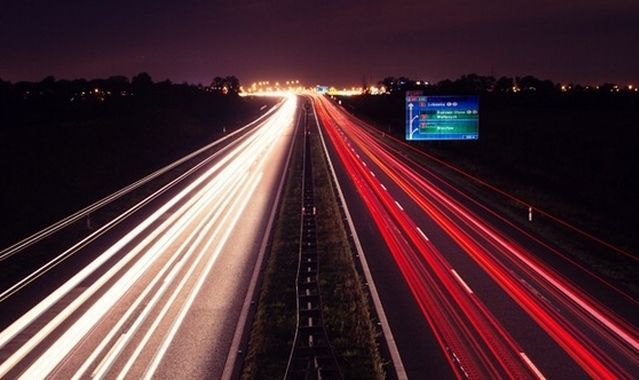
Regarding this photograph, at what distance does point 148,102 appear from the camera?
105 meters

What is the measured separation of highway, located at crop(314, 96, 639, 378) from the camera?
48.3 feet

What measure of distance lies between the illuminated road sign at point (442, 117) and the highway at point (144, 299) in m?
17.9

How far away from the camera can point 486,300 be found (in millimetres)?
18656

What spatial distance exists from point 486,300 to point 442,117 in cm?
2931

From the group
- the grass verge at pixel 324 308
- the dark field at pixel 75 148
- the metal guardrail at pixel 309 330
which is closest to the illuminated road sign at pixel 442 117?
the grass verge at pixel 324 308

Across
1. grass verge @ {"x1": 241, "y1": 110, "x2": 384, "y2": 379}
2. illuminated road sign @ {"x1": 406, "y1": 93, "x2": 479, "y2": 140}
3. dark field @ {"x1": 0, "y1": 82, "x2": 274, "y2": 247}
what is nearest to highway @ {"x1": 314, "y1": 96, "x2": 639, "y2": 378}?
grass verge @ {"x1": 241, "y1": 110, "x2": 384, "y2": 379}

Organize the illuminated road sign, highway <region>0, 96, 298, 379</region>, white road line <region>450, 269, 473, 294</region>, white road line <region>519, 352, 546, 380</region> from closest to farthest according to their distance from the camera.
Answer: white road line <region>519, 352, 546, 380</region> < highway <region>0, 96, 298, 379</region> < white road line <region>450, 269, 473, 294</region> < the illuminated road sign

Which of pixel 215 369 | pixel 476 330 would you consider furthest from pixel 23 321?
pixel 476 330

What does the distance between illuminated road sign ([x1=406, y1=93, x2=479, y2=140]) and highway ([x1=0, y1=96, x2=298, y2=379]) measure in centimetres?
1795

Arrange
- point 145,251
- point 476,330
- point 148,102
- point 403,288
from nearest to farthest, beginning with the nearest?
1. point 476,330
2. point 403,288
3. point 145,251
4. point 148,102

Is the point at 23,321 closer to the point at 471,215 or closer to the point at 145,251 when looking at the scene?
the point at 145,251

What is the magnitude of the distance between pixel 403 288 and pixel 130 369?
9472 millimetres

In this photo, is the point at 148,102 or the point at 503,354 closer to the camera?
the point at 503,354

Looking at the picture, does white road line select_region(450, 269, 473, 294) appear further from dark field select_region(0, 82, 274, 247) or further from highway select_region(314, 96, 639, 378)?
dark field select_region(0, 82, 274, 247)
